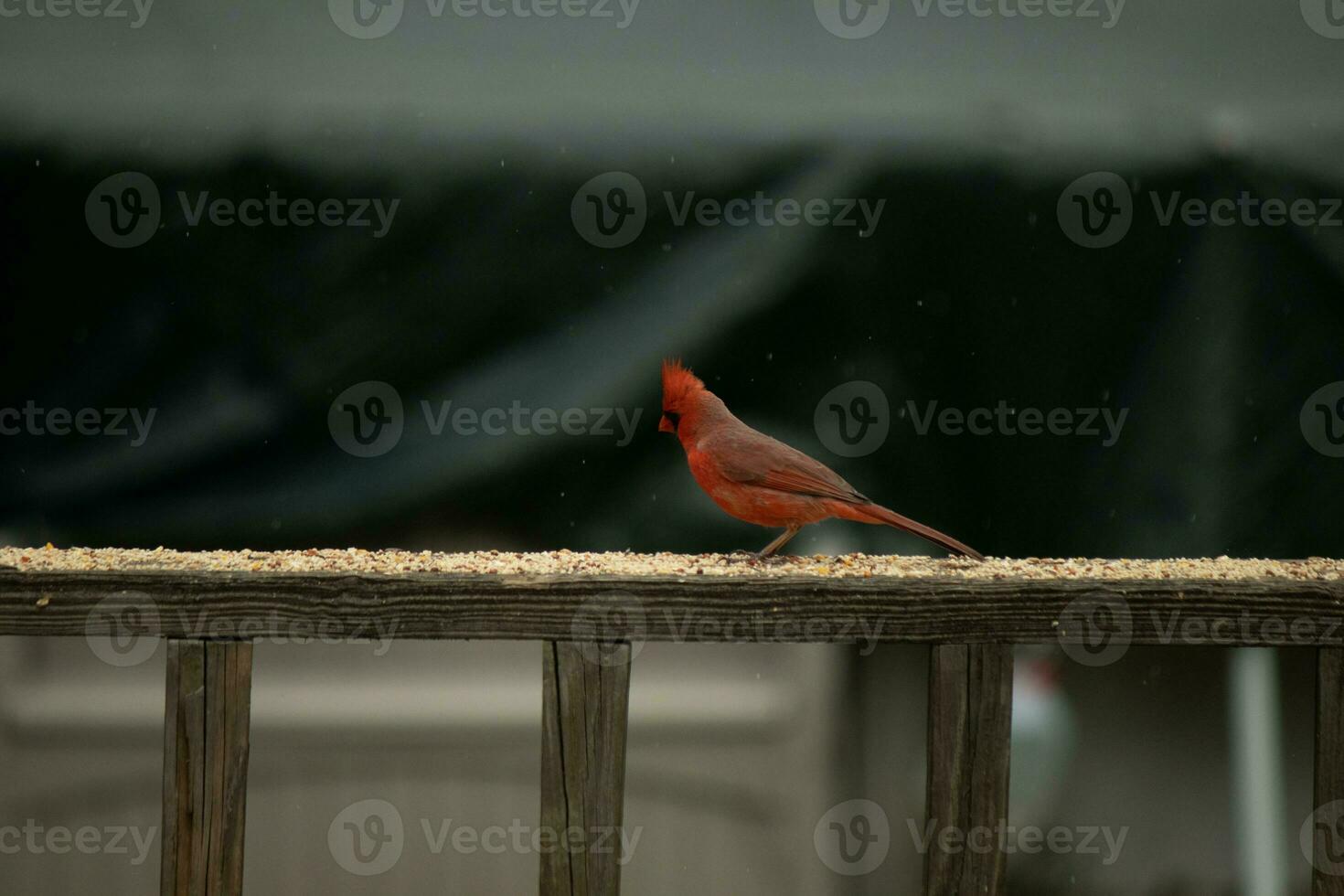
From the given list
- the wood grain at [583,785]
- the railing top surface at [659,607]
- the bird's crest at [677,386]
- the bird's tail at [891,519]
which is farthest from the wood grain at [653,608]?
the bird's crest at [677,386]

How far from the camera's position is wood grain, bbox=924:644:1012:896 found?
5.42 feet

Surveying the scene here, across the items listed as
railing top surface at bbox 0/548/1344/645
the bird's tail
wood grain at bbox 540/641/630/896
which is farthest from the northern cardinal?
wood grain at bbox 540/641/630/896

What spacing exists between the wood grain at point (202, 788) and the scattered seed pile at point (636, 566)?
0.73 feet

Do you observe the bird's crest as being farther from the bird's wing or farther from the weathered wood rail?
the weathered wood rail

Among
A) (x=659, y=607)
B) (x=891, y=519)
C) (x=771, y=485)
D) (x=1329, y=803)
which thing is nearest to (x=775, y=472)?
(x=771, y=485)

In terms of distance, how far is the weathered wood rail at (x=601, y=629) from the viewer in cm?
167

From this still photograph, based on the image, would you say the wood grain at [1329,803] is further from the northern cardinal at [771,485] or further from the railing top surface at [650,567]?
the northern cardinal at [771,485]

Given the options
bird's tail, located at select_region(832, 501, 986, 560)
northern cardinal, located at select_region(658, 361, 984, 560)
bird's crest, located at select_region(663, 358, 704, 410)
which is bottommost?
bird's tail, located at select_region(832, 501, 986, 560)

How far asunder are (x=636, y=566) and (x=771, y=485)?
0.41 m

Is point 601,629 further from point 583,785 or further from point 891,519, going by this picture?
point 891,519

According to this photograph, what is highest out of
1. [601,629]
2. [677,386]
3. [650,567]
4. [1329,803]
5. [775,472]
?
[677,386]

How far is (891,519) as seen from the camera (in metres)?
2.20

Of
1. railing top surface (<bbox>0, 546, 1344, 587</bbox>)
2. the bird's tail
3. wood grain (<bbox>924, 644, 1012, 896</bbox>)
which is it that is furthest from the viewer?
the bird's tail

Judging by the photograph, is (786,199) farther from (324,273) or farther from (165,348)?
(165,348)
